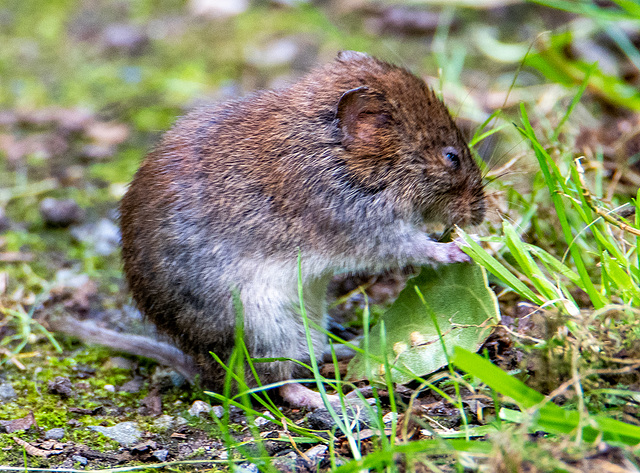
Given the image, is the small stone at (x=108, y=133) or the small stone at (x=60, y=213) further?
the small stone at (x=108, y=133)

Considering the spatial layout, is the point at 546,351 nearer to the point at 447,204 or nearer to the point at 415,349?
the point at 415,349

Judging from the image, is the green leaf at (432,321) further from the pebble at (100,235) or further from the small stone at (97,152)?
the small stone at (97,152)

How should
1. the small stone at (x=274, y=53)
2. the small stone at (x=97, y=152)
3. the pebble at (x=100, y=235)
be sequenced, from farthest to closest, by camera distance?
the small stone at (x=274, y=53), the small stone at (x=97, y=152), the pebble at (x=100, y=235)

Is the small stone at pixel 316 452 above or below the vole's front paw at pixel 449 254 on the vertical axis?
below

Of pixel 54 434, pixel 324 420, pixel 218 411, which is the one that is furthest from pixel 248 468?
pixel 54 434

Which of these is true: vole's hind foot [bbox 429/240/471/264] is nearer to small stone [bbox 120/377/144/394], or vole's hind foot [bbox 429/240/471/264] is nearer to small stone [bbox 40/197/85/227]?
small stone [bbox 120/377/144/394]

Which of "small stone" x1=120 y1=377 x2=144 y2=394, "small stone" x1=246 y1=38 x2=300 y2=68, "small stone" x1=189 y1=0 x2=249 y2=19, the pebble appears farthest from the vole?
"small stone" x1=189 y1=0 x2=249 y2=19

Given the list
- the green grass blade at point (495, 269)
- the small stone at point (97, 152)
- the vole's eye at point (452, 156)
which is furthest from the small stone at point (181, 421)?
the small stone at point (97, 152)
